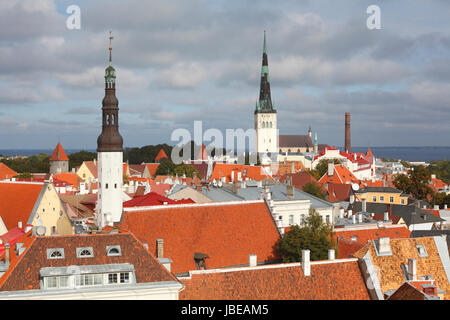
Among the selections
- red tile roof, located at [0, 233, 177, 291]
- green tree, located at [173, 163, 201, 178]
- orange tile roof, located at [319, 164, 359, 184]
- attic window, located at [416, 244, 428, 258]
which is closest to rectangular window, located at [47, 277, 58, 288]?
red tile roof, located at [0, 233, 177, 291]

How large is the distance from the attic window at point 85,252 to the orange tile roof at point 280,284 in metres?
4.08

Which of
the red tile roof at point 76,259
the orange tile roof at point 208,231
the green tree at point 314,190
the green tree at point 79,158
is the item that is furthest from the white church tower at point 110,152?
the green tree at point 79,158

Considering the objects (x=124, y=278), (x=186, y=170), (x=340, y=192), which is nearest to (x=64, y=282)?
(x=124, y=278)

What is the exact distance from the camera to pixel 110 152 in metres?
38.7

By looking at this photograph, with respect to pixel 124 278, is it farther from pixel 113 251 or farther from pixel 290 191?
pixel 290 191

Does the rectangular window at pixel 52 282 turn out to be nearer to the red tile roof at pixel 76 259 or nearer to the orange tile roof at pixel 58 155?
the red tile roof at pixel 76 259

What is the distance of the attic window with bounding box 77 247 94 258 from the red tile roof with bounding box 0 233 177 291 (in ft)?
0.52

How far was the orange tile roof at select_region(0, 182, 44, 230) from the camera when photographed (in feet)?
128

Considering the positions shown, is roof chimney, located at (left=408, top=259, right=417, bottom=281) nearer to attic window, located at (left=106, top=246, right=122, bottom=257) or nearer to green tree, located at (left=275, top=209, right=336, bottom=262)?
green tree, located at (left=275, top=209, right=336, bottom=262)

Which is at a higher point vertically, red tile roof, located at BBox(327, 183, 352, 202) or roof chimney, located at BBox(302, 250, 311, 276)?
roof chimney, located at BBox(302, 250, 311, 276)

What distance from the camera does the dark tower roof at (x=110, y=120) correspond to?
3850cm

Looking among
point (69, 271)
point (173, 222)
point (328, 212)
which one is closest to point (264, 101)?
point (328, 212)

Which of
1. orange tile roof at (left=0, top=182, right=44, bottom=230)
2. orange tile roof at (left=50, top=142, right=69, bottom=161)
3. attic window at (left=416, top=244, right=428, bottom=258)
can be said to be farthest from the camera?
orange tile roof at (left=50, top=142, right=69, bottom=161)
